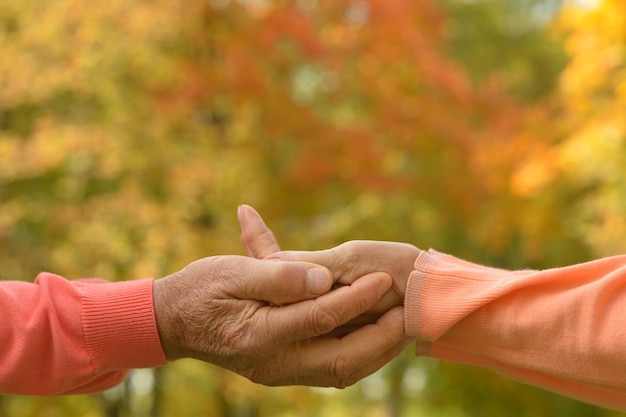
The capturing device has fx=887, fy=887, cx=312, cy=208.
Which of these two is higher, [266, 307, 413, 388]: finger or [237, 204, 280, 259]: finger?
[237, 204, 280, 259]: finger

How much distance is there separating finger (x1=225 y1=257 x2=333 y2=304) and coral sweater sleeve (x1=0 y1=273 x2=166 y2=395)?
25cm

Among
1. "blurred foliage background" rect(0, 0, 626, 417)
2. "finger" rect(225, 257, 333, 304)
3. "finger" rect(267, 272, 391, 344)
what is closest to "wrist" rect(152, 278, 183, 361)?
"finger" rect(225, 257, 333, 304)

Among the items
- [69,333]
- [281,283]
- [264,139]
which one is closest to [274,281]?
[281,283]

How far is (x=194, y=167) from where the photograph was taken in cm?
870

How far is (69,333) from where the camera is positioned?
7.84ft

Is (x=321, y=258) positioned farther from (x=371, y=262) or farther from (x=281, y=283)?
(x=281, y=283)

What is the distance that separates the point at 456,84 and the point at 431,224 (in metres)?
2.43

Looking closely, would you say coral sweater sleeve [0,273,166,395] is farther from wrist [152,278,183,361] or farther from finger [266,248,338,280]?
finger [266,248,338,280]

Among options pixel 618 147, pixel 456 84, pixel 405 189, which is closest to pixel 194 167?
pixel 405 189

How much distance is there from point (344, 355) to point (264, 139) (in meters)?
6.79

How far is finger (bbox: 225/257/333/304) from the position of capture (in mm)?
→ 2418

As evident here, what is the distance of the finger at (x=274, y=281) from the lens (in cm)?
242

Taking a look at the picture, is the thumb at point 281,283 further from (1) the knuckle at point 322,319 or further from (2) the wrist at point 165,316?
(2) the wrist at point 165,316

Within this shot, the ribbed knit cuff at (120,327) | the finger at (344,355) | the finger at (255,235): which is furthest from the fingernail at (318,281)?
the ribbed knit cuff at (120,327)
